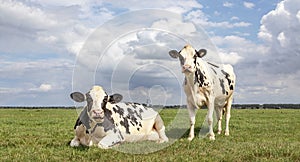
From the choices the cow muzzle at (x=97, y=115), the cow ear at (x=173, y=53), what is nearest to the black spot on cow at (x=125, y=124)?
the cow muzzle at (x=97, y=115)

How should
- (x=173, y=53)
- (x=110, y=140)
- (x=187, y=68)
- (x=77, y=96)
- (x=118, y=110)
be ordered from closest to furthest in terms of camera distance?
(x=110, y=140), (x=77, y=96), (x=118, y=110), (x=187, y=68), (x=173, y=53)

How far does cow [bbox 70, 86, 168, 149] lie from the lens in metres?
10.0

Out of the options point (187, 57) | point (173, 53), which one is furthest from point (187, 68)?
point (173, 53)

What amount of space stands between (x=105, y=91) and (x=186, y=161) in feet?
10.5

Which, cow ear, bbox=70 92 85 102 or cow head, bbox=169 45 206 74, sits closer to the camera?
cow ear, bbox=70 92 85 102

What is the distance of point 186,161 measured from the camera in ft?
26.9

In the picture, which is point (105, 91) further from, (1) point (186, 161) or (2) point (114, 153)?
(1) point (186, 161)

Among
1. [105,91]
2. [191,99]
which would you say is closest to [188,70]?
[191,99]

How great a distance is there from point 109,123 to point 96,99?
0.93 m

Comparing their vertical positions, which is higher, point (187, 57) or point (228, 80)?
point (187, 57)

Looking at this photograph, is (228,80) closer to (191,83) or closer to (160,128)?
(191,83)

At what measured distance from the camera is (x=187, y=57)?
39.5 ft

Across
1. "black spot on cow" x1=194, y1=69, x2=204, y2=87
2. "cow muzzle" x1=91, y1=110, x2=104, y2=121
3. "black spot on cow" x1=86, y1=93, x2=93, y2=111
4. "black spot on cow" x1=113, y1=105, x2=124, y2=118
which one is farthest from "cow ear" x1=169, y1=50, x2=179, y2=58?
"cow muzzle" x1=91, y1=110, x2=104, y2=121

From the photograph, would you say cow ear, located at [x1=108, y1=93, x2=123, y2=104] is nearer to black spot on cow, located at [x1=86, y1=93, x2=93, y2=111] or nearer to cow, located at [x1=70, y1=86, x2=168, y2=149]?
cow, located at [x1=70, y1=86, x2=168, y2=149]
